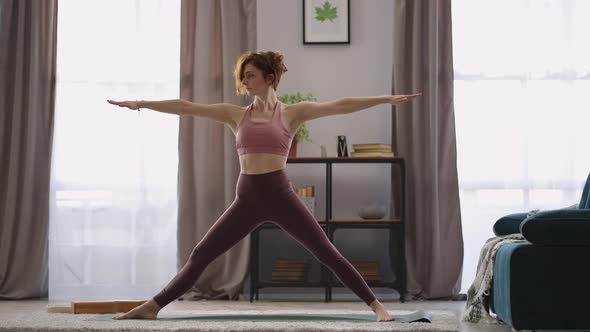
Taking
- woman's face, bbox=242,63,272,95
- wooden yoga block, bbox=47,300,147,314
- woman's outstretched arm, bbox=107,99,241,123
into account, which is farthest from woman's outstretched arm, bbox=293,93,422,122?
wooden yoga block, bbox=47,300,147,314

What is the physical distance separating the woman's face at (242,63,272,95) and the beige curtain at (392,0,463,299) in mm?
2308

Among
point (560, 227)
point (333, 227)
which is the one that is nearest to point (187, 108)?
point (560, 227)

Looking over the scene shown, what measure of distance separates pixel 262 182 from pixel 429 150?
8.17ft

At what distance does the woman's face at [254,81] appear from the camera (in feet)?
10.9

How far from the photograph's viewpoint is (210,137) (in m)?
5.61

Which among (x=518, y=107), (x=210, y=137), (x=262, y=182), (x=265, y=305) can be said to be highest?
(x=518, y=107)

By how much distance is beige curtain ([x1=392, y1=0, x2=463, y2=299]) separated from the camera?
547cm

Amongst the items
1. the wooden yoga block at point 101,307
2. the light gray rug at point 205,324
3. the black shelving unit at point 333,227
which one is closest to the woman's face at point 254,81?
the light gray rug at point 205,324

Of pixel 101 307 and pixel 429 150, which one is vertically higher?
pixel 429 150

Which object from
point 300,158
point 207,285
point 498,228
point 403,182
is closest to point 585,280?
point 498,228

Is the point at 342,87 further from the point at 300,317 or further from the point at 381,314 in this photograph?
the point at 381,314

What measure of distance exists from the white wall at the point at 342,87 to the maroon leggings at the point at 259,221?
2.43 metres

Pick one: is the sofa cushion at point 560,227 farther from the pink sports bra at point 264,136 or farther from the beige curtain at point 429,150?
the beige curtain at point 429,150

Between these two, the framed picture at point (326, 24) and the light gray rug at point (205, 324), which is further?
the framed picture at point (326, 24)
